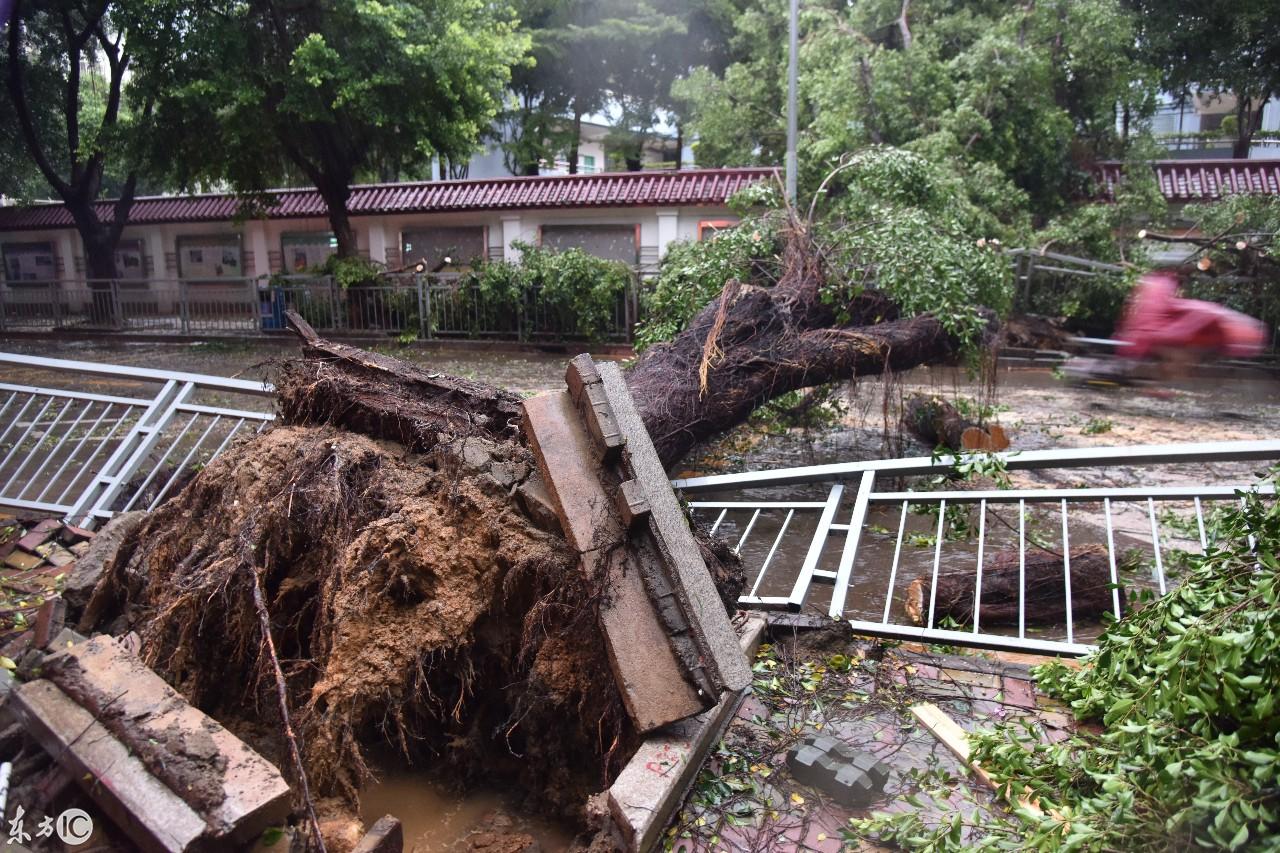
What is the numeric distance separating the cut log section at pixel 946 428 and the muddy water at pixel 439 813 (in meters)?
6.23

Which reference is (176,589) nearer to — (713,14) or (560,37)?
(560,37)

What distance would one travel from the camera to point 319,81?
46.6 feet

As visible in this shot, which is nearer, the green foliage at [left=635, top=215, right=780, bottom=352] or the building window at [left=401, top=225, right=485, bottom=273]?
the green foliage at [left=635, top=215, right=780, bottom=352]

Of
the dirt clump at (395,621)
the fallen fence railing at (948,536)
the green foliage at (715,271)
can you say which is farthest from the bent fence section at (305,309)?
the dirt clump at (395,621)

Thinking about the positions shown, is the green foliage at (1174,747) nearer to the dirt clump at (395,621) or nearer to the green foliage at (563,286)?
the dirt clump at (395,621)

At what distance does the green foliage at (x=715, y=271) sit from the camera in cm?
809

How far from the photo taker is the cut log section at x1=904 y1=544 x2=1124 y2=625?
481cm

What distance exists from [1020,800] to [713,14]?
914 inches

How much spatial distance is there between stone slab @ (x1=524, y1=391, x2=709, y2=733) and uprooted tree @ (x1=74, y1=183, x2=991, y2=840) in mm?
111

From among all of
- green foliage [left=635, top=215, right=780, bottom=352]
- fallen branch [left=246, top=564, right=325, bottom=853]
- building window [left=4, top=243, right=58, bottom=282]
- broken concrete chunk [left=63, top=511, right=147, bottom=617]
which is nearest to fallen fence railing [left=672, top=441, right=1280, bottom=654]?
green foliage [left=635, top=215, right=780, bottom=352]

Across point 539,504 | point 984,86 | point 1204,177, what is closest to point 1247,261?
point 1204,177

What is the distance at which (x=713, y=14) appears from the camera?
22641 mm

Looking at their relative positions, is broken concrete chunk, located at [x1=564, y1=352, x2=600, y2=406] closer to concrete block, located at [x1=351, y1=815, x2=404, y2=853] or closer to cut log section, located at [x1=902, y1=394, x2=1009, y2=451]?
concrete block, located at [x1=351, y1=815, x2=404, y2=853]

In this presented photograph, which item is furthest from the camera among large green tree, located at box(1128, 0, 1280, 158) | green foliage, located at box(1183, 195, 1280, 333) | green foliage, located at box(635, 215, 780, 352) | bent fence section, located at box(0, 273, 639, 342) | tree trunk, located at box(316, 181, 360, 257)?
tree trunk, located at box(316, 181, 360, 257)
